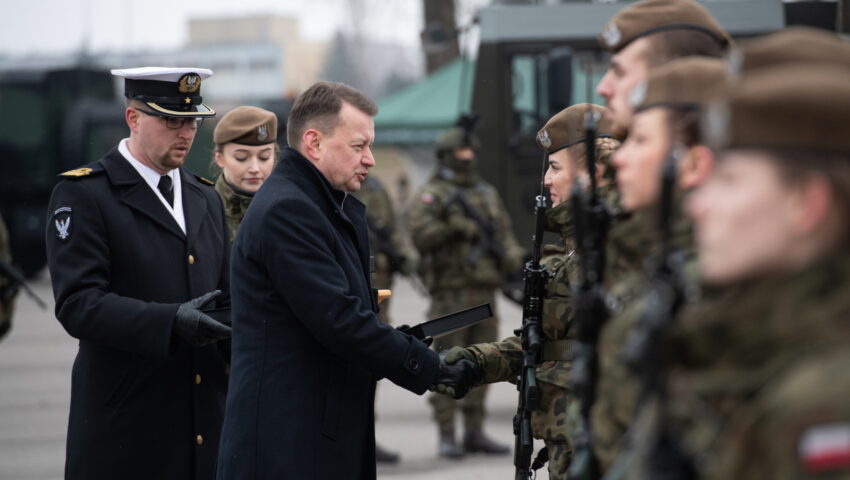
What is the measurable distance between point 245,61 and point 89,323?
297 feet

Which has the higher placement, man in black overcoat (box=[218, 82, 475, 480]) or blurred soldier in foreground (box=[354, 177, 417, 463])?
man in black overcoat (box=[218, 82, 475, 480])

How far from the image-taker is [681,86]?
2.27 m

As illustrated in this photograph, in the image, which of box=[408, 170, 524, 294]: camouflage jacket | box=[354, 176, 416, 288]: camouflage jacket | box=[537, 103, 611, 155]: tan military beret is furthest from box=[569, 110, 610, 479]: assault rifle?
box=[354, 176, 416, 288]: camouflage jacket

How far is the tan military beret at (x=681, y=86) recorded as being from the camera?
7.41 feet

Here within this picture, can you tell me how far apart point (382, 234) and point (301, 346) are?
5504 mm

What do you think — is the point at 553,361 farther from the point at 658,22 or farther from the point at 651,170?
the point at 651,170

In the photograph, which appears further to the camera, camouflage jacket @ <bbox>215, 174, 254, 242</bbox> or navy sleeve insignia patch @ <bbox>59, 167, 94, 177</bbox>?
camouflage jacket @ <bbox>215, 174, 254, 242</bbox>

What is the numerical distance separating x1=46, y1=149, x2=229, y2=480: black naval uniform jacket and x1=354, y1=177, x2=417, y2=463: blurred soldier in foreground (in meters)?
4.59

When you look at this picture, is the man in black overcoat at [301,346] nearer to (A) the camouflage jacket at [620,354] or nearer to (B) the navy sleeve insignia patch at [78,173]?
(B) the navy sleeve insignia patch at [78,173]

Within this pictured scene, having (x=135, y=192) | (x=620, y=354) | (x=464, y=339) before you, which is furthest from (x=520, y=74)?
(x=620, y=354)

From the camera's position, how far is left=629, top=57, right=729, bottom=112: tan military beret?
2258 mm

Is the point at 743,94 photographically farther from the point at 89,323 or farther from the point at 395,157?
the point at 395,157

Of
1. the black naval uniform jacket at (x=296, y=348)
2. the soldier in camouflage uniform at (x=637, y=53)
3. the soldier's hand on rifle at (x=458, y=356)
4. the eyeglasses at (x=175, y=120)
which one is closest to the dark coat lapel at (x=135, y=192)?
the eyeglasses at (x=175, y=120)

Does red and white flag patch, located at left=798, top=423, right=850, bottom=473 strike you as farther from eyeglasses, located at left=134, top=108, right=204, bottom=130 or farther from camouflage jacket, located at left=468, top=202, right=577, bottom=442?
eyeglasses, located at left=134, top=108, right=204, bottom=130
